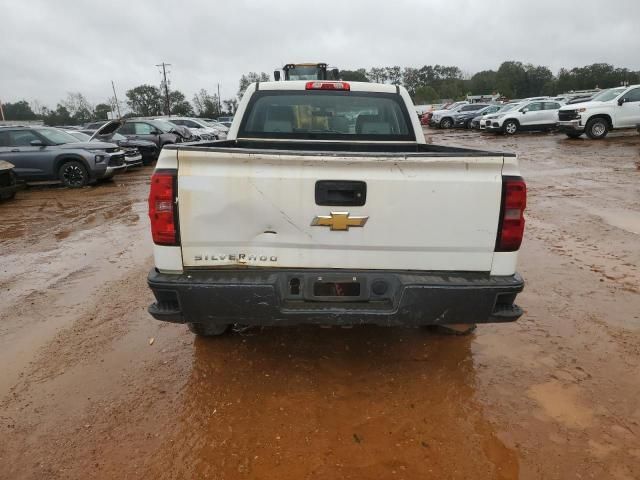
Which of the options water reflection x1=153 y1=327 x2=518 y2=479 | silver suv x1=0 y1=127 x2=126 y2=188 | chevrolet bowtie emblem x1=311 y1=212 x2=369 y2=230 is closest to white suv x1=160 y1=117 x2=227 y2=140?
silver suv x1=0 y1=127 x2=126 y2=188

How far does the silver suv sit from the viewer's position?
12.3 metres

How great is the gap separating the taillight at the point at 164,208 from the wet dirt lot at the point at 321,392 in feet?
3.63

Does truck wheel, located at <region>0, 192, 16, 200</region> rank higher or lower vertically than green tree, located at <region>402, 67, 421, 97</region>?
lower

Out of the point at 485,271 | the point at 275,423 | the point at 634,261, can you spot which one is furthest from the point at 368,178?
the point at 634,261

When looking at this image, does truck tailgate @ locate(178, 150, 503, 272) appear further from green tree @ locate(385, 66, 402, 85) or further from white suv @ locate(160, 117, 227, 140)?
green tree @ locate(385, 66, 402, 85)

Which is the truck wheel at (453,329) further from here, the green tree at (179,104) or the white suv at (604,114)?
the green tree at (179,104)

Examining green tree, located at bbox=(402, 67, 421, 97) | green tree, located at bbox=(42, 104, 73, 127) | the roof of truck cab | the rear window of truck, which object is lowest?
green tree, located at bbox=(42, 104, 73, 127)

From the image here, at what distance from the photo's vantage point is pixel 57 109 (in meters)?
85.1

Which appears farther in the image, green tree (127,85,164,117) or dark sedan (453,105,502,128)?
green tree (127,85,164,117)

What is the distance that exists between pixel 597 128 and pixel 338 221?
68.6ft

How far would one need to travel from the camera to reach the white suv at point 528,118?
82.4 feet

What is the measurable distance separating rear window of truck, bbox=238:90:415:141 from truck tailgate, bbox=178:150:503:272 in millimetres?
1992

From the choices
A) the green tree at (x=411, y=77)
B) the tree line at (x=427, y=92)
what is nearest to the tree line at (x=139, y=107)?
the tree line at (x=427, y=92)

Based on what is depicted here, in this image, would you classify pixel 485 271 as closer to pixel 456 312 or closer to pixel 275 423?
pixel 456 312
